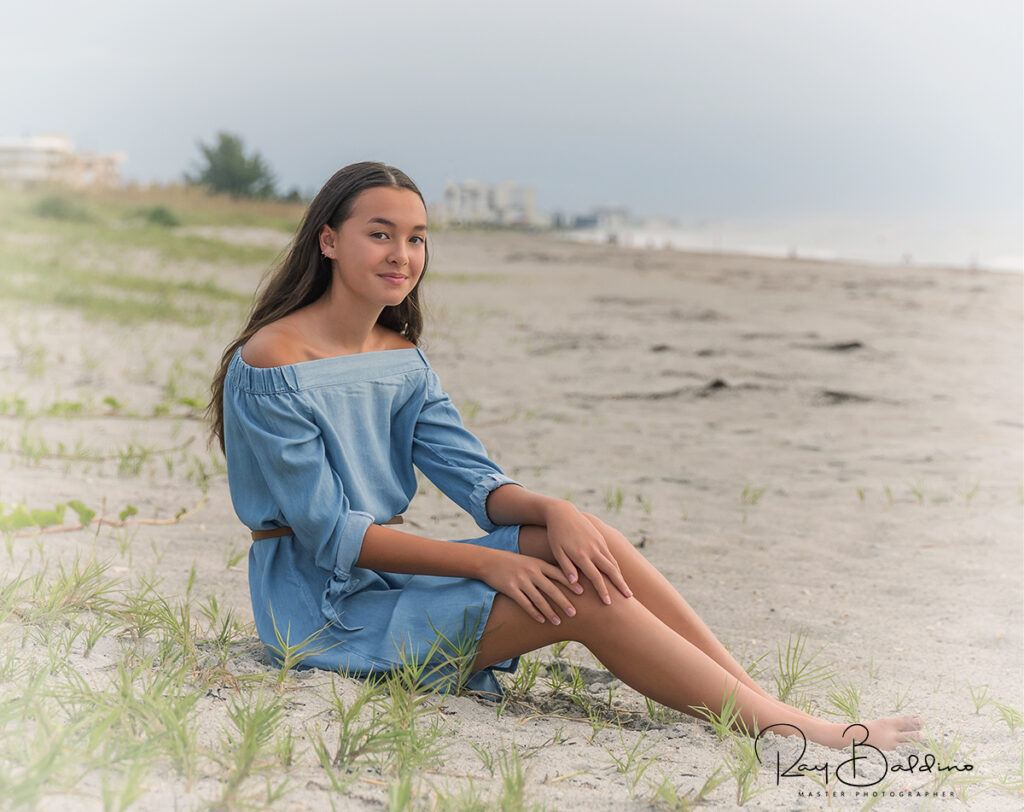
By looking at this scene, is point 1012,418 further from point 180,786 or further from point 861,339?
point 180,786

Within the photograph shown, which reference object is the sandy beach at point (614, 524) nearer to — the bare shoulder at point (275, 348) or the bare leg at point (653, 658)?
the bare leg at point (653, 658)

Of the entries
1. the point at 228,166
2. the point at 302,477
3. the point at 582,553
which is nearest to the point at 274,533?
the point at 302,477

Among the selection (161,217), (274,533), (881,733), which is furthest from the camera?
(161,217)

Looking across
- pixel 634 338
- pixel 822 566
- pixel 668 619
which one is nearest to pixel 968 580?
pixel 822 566

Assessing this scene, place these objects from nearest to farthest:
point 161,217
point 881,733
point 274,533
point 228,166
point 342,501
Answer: point 881,733 < point 342,501 < point 274,533 < point 161,217 < point 228,166

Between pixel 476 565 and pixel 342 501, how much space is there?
33cm

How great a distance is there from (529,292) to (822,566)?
29.9 ft

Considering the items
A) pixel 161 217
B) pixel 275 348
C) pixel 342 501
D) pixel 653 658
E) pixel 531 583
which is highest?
pixel 161 217

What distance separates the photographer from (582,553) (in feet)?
6.99

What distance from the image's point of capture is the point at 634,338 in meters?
9.09

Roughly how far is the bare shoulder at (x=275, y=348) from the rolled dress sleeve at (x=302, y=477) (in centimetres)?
8

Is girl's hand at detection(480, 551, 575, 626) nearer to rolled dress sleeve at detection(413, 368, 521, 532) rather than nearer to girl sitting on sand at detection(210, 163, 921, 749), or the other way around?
girl sitting on sand at detection(210, 163, 921, 749)

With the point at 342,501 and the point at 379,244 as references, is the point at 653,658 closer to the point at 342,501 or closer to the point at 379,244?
the point at 342,501

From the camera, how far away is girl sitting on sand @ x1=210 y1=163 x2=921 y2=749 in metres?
2.15
